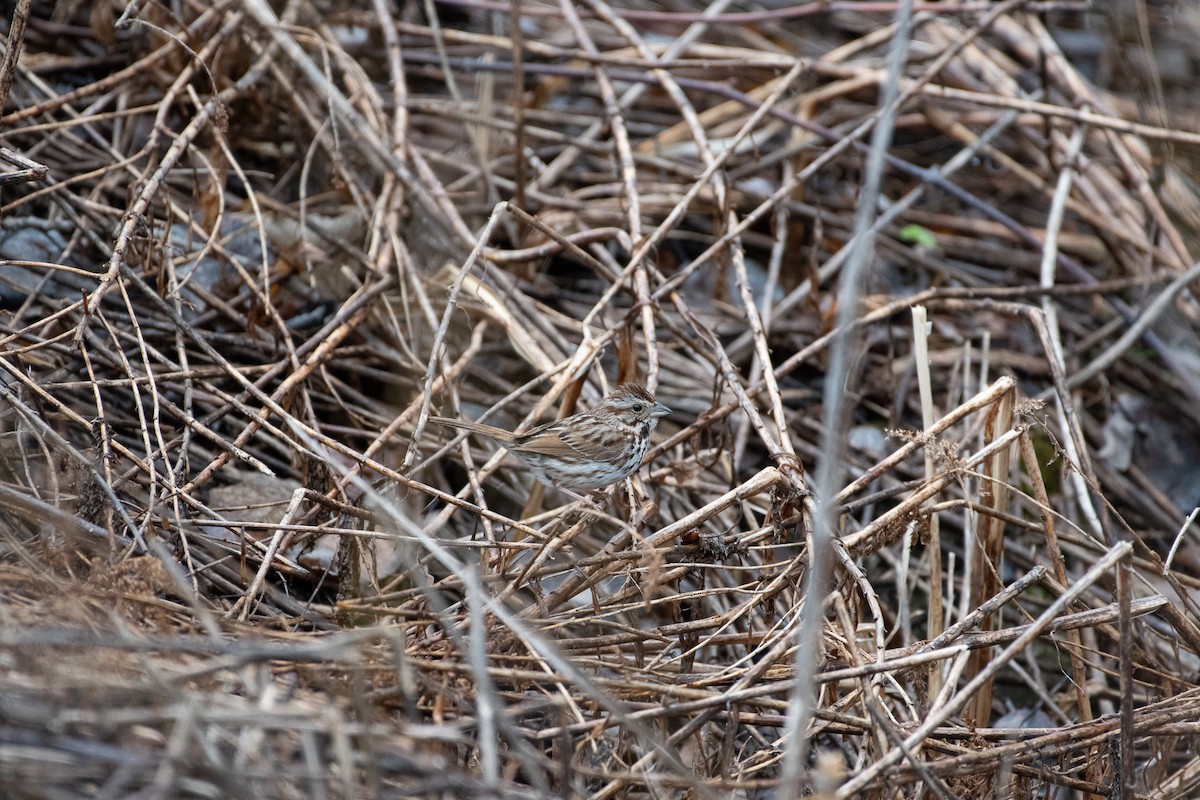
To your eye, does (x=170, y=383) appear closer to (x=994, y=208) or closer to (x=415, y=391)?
(x=415, y=391)

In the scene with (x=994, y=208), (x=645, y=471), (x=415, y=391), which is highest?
(x=994, y=208)

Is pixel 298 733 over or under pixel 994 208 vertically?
under

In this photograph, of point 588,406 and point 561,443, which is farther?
point 588,406

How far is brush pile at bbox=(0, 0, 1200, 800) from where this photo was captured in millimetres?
2771

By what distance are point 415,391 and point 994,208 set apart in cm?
394

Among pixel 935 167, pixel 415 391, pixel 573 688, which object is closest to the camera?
pixel 573 688

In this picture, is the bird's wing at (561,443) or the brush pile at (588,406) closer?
the brush pile at (588,406)

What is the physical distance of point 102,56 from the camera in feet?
19.5

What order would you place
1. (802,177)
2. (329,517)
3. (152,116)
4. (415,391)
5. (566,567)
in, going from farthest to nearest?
1. (152,116)
2. (802,177)
3. (415,391)
4. (329,517)
5. (566,567)

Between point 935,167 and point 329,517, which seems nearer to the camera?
point 329,517

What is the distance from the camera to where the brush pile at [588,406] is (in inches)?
109

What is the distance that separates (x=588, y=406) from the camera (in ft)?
16.0

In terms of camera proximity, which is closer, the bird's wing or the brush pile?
the brush pile

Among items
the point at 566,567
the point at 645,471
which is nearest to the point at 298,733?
the point at 566,567
